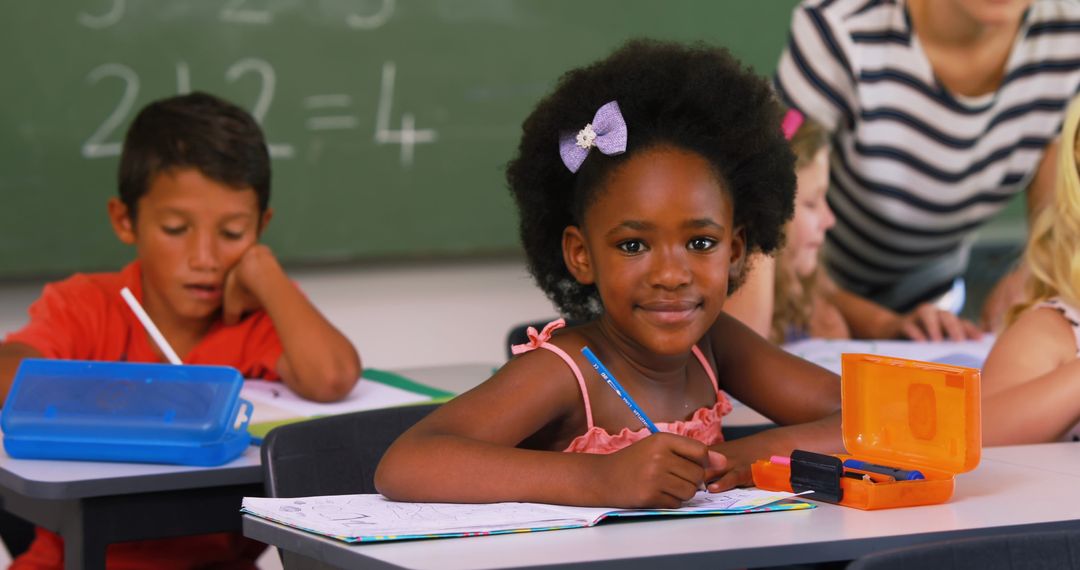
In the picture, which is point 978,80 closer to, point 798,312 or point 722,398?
point 798,312

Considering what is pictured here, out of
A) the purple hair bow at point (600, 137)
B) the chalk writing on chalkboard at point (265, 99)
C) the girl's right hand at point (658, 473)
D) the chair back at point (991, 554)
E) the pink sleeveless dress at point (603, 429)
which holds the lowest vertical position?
the chair back at point (991, 554)

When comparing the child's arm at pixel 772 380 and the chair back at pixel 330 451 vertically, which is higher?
the child's arm at pixel 772 380

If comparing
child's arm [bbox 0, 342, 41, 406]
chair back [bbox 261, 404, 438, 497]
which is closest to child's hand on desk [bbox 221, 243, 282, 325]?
child's arm [bbox 0, 342, 41, 406]

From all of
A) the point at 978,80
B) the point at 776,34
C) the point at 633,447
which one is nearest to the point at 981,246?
the point at 776,34

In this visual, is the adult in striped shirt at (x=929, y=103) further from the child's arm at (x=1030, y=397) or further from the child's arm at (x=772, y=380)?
the child's arm at (x=772, y=380)

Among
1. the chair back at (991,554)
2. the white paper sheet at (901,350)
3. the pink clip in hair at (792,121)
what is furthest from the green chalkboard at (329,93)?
the chair back at (991,554)

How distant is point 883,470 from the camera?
140cm

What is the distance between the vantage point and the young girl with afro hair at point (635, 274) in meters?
1.42

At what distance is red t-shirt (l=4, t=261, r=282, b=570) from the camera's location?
2184mm

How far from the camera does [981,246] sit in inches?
151

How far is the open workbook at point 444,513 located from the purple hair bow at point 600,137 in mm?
379

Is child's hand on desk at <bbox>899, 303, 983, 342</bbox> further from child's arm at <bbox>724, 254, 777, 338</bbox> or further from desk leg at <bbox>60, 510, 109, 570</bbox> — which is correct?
desk leg at <bbox>60, 510, 109, 570</bbox>

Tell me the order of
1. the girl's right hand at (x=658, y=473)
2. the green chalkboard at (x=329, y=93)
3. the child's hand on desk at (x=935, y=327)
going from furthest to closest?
the green chalkboard at (x=329, y=93)
the child's hand on desk at (x=935, y=327)
the girl's right hand at (x=658, y=473)

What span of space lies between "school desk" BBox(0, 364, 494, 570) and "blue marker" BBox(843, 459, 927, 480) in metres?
0.78
